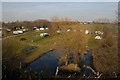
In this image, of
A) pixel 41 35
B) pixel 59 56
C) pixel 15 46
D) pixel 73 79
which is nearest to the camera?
pixel 73 79

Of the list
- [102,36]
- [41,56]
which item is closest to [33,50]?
[41,56]

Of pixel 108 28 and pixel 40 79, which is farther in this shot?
pixel 108 28

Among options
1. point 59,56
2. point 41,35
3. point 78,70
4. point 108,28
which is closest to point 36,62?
point 59,56

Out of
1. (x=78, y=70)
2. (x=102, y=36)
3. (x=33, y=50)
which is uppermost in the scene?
(x=102, y=36)

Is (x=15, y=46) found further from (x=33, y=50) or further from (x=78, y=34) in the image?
(x=78, y=34)

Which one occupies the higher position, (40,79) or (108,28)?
(108,28)

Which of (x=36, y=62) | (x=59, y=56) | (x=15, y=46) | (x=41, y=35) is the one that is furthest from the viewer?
(x=41, y=35)

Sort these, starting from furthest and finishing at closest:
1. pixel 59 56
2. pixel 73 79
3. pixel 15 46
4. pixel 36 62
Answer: pixel 59 56 < pixel 36 62 < pixel 15 46 < pixel 73 79

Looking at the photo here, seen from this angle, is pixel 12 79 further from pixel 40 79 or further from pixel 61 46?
pixel 61 46

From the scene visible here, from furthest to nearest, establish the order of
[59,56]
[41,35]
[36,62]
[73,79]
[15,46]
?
[41,35]
[59,56]
[36,62]
[15,46]
[73,79]
